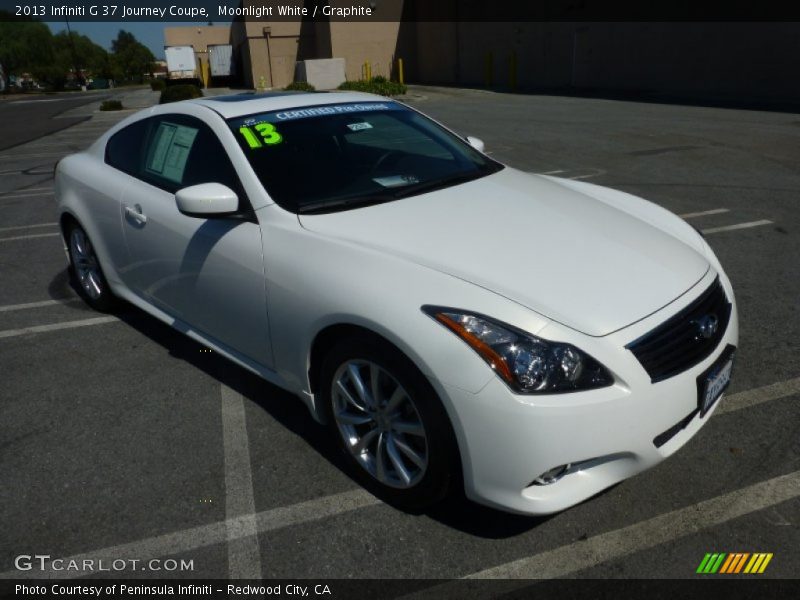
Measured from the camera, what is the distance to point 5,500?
3021 mm

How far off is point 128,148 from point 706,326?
12.1ft

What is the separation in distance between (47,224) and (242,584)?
6859 mm

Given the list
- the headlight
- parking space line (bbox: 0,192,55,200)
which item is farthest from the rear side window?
parking space line (bbox: 0,192,55,200)

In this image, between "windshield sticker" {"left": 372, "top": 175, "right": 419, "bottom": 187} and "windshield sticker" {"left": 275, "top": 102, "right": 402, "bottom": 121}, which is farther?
"windshield sticker" {"left": 275, "top": 102, "right": 402, "bottom": 121}

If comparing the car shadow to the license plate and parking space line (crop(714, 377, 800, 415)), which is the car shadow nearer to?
the license plate

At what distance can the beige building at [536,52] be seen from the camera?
21.2 m

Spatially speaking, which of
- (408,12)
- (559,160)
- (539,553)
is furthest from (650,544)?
(408,12)

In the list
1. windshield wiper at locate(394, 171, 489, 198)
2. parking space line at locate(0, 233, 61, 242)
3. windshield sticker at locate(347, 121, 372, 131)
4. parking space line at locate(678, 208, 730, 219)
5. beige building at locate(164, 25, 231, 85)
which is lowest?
parking space line at locate(0, 233, 61, 242)

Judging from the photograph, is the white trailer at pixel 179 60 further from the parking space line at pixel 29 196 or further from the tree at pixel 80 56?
the tree at pixel 80 56

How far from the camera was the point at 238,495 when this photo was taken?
300 cm

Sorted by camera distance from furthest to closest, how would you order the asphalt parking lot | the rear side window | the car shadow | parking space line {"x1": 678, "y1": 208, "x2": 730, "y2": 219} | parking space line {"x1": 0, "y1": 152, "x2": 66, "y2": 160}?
parking space line {"x1": 0, "y1": 152, "x2": 66, "y2": 160}
parking space line {"x1": 678, "y1": 208, "x2": 730, "y2": 219}
the rear side window
the car shadow
the asphalt parking lot

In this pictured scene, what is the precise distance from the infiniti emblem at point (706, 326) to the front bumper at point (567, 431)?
0.23 m

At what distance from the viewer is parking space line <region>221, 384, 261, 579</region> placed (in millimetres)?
2609

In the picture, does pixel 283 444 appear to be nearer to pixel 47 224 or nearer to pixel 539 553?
pixel 539 553
